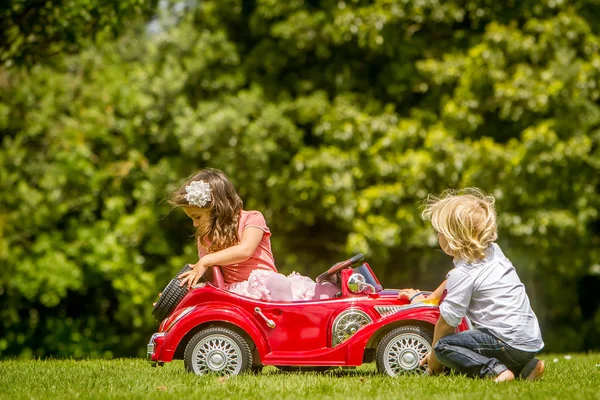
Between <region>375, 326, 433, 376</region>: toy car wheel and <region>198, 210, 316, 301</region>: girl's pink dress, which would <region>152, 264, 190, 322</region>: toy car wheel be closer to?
<region>198, 210, 316, 301</region>: girl's pink dress

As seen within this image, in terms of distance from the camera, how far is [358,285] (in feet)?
18.2

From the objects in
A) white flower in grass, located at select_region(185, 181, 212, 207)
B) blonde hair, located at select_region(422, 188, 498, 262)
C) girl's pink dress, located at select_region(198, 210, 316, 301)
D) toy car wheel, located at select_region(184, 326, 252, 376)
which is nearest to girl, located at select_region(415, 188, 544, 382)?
blonde hair, located at select_region(422, 188, 498, 262)

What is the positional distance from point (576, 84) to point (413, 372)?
8.40m

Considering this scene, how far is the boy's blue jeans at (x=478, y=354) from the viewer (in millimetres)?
5133

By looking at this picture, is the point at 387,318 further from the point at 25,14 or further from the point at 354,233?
the point at 354,233

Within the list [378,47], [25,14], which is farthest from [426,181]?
[25,14]

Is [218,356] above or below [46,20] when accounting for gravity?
below

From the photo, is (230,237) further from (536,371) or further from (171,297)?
(536,371)

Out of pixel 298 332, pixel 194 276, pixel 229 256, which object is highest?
pixel 229 256

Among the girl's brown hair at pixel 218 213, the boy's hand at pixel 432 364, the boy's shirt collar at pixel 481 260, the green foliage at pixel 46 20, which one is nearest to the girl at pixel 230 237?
the girl's brown hair at pixel 218 213

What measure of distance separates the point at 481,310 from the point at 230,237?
177cm

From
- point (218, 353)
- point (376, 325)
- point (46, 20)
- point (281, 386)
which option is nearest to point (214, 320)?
point (218, 353)

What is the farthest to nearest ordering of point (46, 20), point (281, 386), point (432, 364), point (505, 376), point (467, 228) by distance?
point (46, 20) → point (432, 364) → point (467, 228) → point (505, 376) → point (281, 386)

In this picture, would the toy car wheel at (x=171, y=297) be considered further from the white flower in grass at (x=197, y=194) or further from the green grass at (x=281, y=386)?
the white flower in grass at (x=197, y=194)
